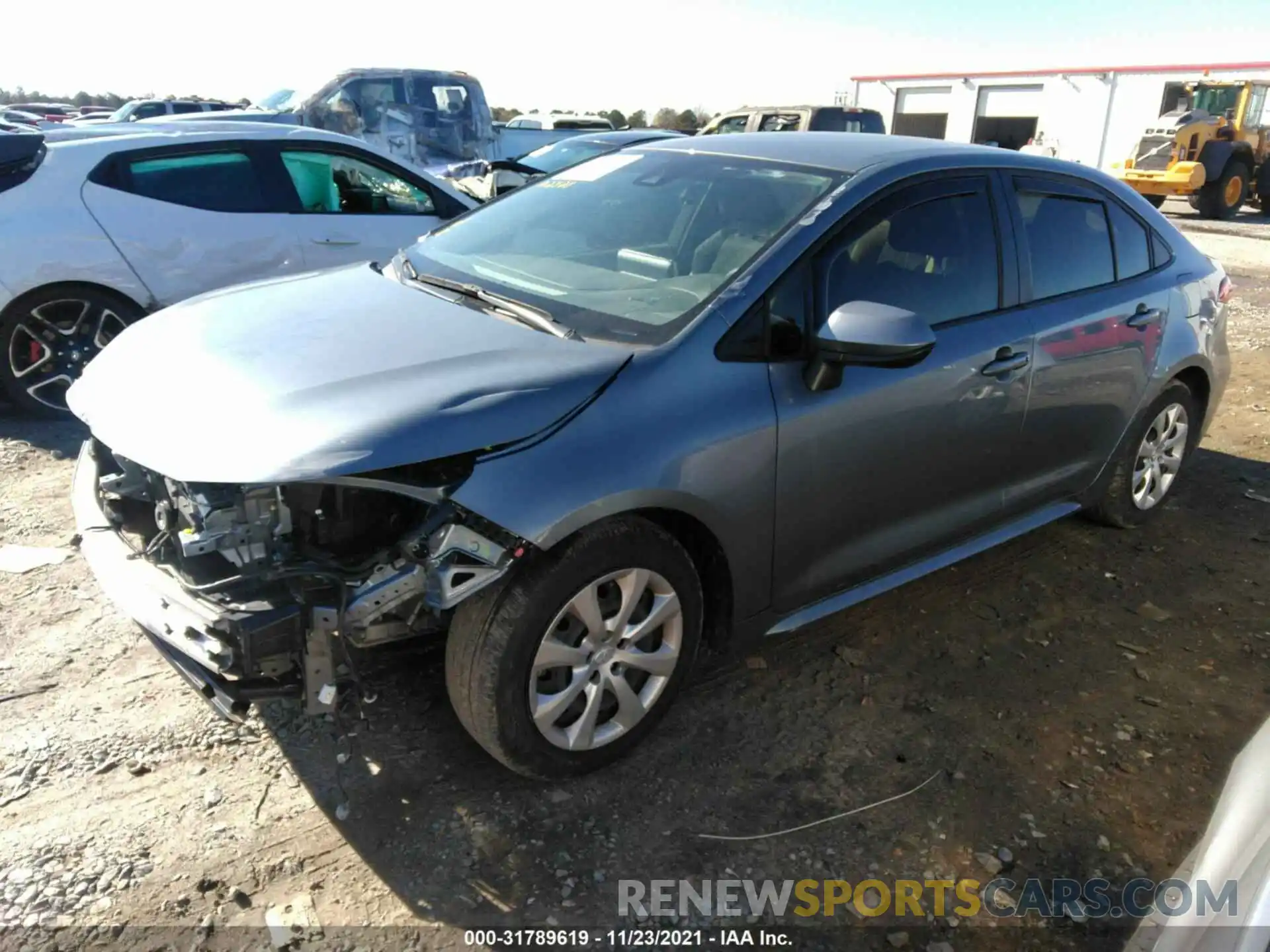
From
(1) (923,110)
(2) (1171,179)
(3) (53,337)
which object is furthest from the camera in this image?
(1) (923,110)

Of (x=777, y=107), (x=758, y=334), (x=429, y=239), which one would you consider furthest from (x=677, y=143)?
(x=777, y=107)

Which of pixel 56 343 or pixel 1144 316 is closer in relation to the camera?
pixel 1144 316

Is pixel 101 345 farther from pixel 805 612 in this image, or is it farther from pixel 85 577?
pixel 805 612

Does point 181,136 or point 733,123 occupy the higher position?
point 181,136

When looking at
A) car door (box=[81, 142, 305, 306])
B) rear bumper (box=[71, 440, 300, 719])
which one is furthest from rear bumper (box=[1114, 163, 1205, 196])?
rear bumper (box=[71, 440, 300, 719])

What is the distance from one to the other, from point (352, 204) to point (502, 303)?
12.3 feet

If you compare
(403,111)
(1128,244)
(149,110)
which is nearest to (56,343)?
(1128,244)

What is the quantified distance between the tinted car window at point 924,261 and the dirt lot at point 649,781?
1.26 metres

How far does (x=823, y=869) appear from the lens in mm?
2438

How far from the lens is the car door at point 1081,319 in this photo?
11.5 feet

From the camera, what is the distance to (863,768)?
281 cm

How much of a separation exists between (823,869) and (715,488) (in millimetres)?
1051

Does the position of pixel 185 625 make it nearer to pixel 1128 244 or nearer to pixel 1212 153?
pixel 1128 244

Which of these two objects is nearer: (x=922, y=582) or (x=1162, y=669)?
(x=1162, y=669)
